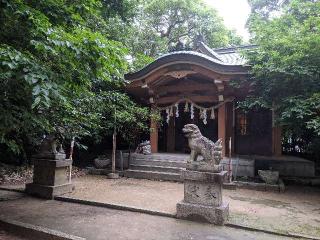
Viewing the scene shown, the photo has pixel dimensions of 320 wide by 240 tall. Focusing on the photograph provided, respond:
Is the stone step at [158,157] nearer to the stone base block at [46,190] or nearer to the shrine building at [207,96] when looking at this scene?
the shrine building at [207,96]

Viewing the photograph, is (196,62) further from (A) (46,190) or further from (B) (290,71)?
(A) (46,190)

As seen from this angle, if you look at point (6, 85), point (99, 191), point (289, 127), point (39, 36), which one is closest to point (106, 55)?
point (39, 36)

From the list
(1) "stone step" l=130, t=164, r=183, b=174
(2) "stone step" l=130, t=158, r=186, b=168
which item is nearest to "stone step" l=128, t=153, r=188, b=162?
(2) "stone step" l=130, t=158, r=186, b=168

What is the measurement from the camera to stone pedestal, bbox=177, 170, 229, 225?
636cm

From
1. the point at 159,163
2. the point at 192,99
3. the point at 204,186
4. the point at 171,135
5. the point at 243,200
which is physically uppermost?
the point at 192,99

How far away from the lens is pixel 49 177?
865 cm

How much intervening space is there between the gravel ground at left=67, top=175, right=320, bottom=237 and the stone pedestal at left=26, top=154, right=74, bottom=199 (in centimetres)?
50

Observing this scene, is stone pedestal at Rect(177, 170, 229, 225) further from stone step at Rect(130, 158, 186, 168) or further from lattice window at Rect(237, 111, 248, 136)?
lattice window at Rect(237, 111, 248, 136)

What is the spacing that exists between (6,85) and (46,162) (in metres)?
4.55

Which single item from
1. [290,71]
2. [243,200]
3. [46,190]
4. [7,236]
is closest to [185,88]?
[290,71]

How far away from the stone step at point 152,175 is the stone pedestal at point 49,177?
390 centimetres

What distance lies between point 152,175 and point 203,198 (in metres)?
5.78

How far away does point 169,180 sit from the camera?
1185cm

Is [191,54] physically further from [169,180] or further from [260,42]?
[169,180]
